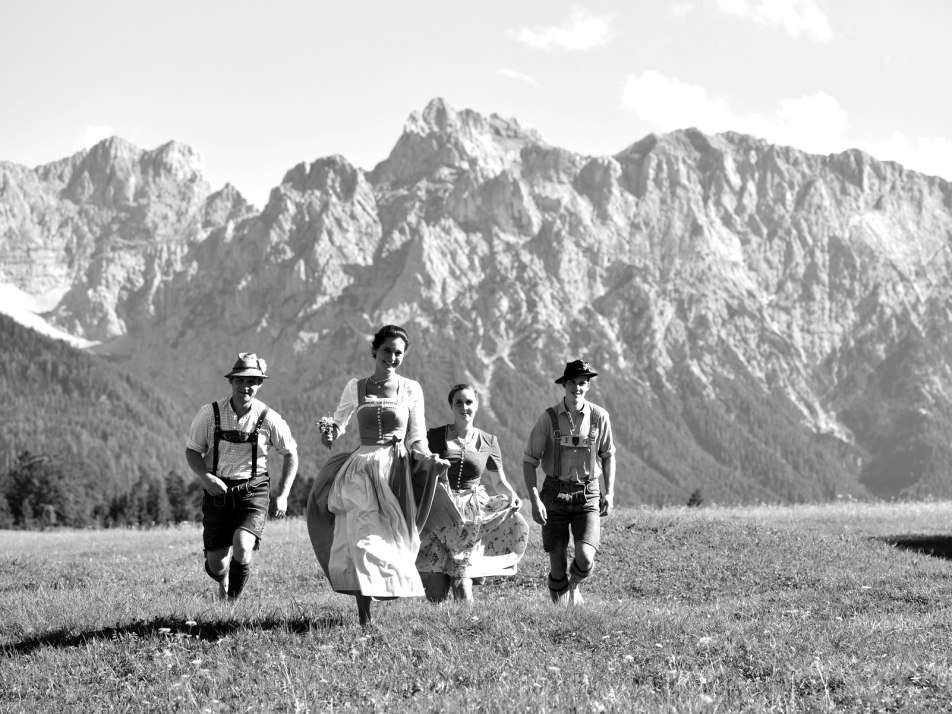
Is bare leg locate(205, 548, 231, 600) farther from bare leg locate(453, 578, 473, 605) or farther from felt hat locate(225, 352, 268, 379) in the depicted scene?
bare leg locate(453, 578, 473, 605)

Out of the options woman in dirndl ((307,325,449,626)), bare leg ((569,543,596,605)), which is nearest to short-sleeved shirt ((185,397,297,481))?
woman in dirndl ((307,325,449,626))

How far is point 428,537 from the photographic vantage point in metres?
14.3

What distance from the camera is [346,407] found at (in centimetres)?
1288

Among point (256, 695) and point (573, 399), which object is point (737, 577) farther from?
point (256, 695)

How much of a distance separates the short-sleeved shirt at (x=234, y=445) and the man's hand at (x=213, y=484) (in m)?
0.17

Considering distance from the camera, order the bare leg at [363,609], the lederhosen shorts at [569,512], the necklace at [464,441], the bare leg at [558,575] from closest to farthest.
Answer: the bare leg at [363,609] < the lederhosen shorts at [569,512] < the bare leg at [558,575] < the necklace at [464,441]

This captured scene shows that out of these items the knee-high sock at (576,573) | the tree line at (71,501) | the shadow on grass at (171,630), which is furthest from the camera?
the tree line at (71,501)

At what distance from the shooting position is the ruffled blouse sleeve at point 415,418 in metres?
12.9

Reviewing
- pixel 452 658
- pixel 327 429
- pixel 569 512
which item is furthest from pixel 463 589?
pixel 452 658

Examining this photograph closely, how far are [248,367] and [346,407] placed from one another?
2.36 m

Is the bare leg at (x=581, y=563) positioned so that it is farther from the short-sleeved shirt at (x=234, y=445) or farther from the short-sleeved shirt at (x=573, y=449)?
the short-sleeved shirt at (x=234, y=445)

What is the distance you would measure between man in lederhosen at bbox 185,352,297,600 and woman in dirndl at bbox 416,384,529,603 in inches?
81.2

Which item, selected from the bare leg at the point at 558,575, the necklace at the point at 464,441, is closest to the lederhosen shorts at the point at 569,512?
the bare leg at the point at 558,575

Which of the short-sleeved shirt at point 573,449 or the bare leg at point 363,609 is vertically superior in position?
the short-sleeved shirt at point 573,449
